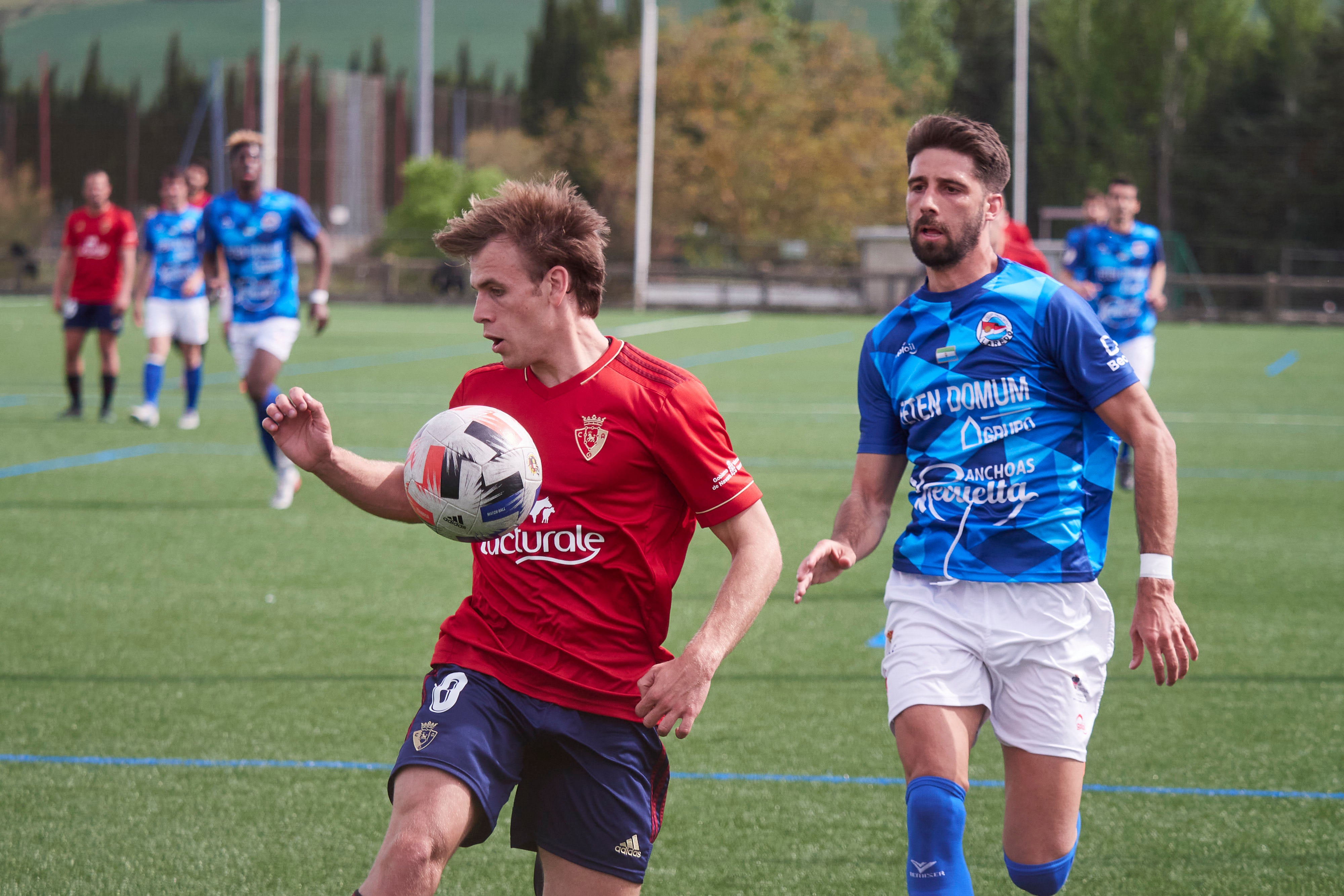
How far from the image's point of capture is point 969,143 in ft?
12.9

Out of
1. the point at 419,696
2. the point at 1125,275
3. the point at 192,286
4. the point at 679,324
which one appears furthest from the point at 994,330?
the point at 679,324

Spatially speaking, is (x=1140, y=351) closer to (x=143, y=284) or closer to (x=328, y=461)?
(x=143, y=284)

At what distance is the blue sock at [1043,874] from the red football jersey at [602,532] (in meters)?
1.06

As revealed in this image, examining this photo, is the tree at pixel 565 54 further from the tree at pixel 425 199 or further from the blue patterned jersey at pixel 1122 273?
the blue patterned jersey at pixel 1122 273

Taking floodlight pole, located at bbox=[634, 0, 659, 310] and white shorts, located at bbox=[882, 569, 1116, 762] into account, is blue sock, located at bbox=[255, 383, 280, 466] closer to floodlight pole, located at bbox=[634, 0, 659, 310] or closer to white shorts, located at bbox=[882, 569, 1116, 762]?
white shorts, located at bbox=[882, 569, 1116, 762]

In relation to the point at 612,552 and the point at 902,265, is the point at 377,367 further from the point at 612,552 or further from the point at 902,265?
the point at 902,265

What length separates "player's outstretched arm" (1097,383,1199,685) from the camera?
11.8 feet

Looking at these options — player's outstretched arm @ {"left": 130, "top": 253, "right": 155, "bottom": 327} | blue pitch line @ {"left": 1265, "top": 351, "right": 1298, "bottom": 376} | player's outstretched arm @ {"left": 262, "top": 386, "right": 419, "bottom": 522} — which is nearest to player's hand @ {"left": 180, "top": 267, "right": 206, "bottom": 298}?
player's outstretched arm @ {"left": 130, "top": 253, "right": 155, "bottom": 327}

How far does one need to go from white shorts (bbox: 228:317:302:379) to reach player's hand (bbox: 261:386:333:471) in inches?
285

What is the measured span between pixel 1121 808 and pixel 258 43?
16397 centimetres

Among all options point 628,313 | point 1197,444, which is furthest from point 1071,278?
point 628,313

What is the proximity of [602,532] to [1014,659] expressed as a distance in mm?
1114

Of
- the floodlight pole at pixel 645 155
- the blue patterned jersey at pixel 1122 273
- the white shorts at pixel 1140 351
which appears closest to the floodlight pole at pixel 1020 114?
the floodlight pole at pixel 645 155

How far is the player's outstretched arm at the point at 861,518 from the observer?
3.73 m
